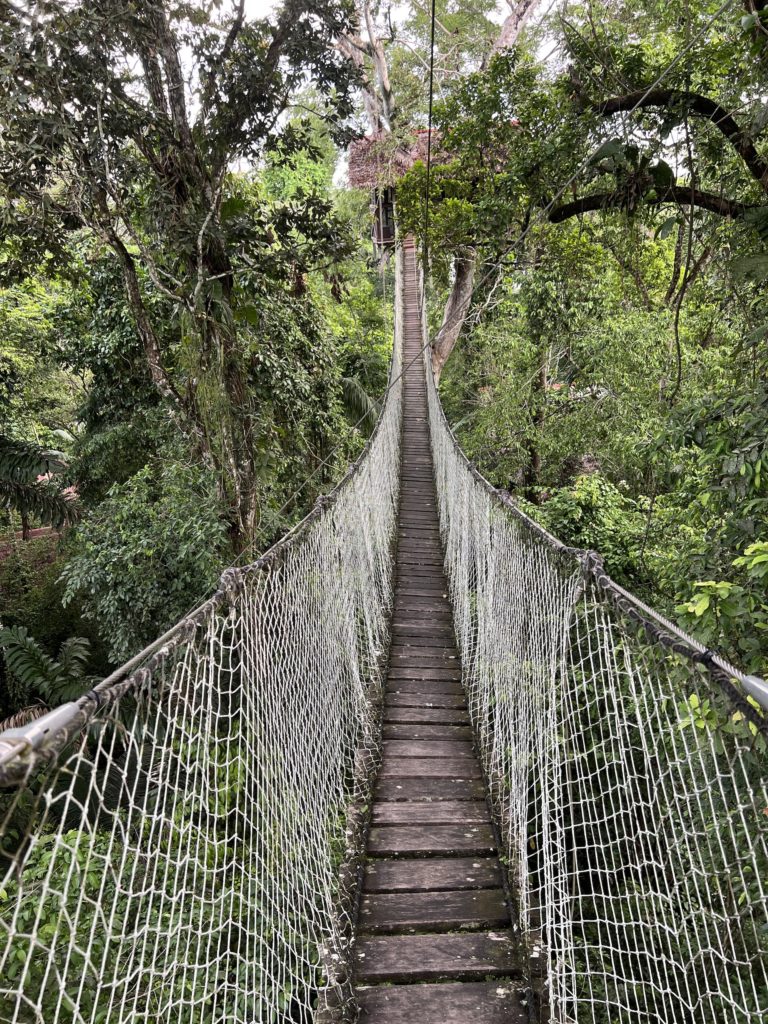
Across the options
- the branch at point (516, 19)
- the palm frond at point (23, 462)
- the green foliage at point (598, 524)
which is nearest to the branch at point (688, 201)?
the green foliage at point (598, 524)

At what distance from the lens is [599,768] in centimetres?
186

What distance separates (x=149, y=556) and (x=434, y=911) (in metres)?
3.20

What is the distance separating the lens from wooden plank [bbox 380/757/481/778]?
7.06 feet

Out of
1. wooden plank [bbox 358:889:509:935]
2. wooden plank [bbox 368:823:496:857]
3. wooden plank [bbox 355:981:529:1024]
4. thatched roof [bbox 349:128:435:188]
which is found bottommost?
wooden plank [bbox 355:981:529:1024]

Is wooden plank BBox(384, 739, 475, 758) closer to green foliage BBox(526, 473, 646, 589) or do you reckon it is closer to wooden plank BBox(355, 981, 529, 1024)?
wooden plank BBox(355, 981, 529, 1024)

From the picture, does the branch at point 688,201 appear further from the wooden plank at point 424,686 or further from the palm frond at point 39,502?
the palm frond at point 39,502

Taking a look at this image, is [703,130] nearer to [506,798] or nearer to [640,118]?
[640,118]

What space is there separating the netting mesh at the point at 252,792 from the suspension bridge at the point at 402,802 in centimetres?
1

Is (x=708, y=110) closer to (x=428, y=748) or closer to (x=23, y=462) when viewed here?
(x=428, y=748)

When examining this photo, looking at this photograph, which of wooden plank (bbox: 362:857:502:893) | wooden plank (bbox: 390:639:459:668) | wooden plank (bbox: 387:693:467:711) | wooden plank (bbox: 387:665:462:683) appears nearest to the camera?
wooden plank (bbox: 362:857:502:893)

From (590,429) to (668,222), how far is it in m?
3.96

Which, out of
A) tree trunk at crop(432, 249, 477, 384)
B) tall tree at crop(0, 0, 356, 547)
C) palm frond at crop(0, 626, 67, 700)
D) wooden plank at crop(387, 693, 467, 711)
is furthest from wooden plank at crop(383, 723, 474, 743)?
tree trunk at crop(432, 249, 477, 384)

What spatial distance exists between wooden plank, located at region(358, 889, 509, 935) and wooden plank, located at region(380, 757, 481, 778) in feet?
1.53

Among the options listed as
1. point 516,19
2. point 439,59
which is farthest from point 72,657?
point 439,59
